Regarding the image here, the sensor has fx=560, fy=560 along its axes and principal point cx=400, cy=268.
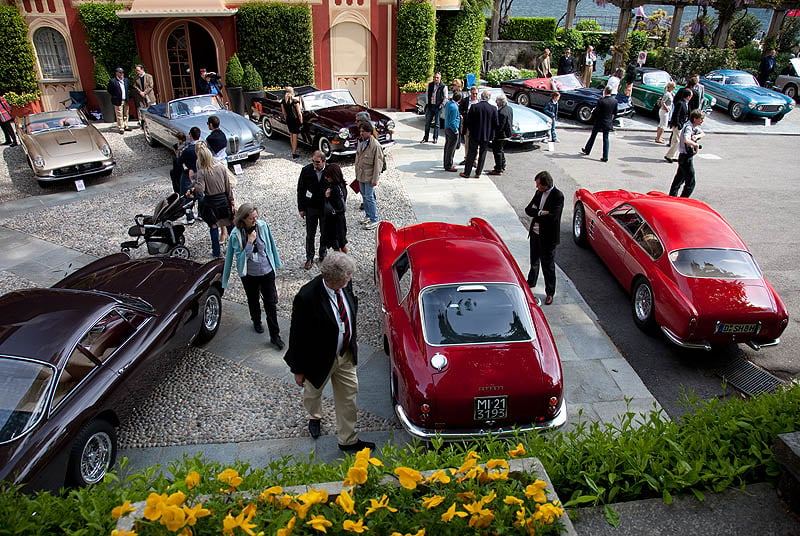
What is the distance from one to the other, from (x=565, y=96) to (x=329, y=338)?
643 inches

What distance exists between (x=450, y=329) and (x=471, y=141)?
25.5 feet

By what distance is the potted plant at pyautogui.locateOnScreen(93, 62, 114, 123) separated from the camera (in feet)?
54.6

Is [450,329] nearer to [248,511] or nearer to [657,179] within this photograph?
[248,511]

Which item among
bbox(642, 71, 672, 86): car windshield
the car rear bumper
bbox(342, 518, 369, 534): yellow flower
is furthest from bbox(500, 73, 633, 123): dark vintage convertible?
bbox(342, 518, 369, 534): yellow flower

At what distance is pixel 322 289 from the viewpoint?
14.9 feet

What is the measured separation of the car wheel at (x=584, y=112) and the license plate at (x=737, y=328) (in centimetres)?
1309

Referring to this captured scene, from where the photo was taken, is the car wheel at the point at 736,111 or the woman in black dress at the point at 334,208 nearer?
the woman in black dress at the point at 334,208

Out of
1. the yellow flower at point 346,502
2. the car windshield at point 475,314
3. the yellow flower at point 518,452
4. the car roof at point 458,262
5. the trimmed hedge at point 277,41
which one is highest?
the trimmed hedge at point 277,41

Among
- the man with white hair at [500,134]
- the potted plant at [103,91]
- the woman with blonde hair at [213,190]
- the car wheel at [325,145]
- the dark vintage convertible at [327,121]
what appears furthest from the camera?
the potted plant at [103,91]

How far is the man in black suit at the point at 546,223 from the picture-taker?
23.7ft

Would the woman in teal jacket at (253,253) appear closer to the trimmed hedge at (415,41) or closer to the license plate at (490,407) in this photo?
the license plate at (490,407)

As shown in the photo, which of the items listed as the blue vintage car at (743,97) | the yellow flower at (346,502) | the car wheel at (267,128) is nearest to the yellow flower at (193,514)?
the yellow flower at (346,502)

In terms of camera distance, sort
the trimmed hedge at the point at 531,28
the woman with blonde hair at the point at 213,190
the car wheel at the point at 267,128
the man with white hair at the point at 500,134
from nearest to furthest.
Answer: the woman with blonde hair at the point at 213,190
the man with white hair at the point at 500,134
the car wheel at the point at 267,128
the trimmed hedge at the point at 531,28

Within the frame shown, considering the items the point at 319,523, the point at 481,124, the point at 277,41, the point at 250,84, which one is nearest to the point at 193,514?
the point at 319,523
